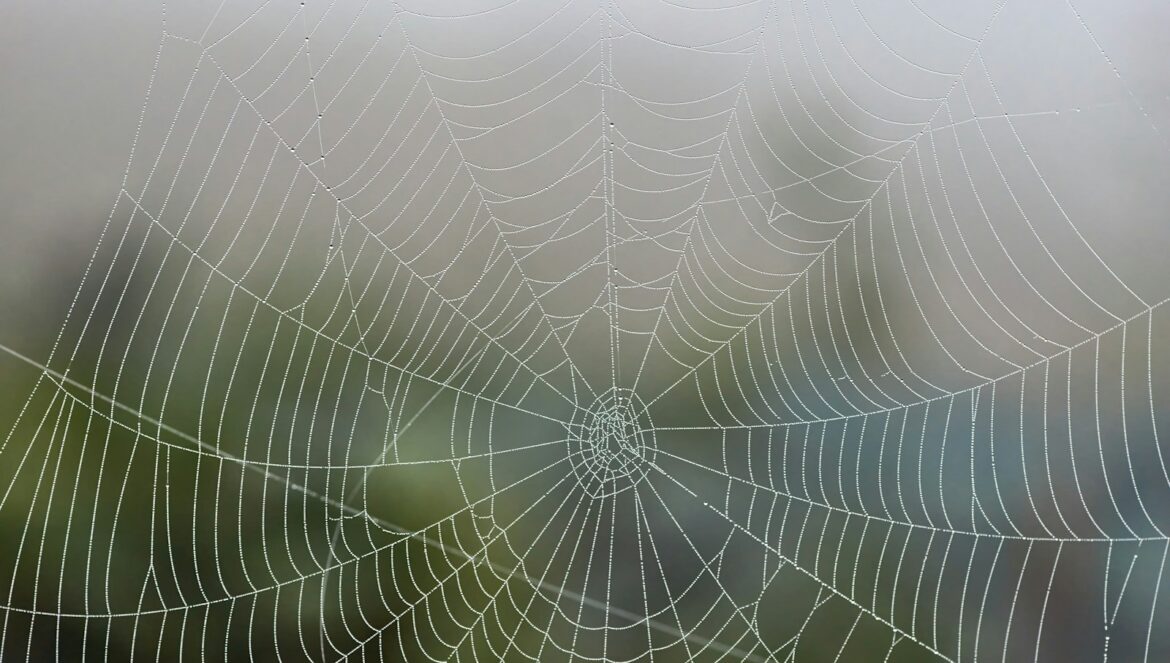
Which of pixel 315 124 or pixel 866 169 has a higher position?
pixel 866 169

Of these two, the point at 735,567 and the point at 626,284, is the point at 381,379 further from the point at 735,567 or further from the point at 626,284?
the point at 735,567

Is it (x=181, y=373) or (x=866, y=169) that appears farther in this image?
(x=866, y=169)

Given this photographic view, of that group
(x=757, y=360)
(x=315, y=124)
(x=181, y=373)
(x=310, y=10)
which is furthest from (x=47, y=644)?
(x=757, y=360)

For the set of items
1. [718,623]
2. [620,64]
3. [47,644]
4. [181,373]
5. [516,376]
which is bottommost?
[47,644]

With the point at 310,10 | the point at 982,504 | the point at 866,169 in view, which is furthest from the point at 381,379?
the point at 982,504

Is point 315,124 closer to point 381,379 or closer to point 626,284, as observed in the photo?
point 381,379

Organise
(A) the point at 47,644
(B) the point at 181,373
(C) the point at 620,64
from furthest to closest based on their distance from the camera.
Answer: (C) the point at 620,64 < (B) the point at 181,373 < (A) the point at 47,644

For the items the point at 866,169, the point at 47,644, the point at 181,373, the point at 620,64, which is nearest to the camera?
the point at 47,644
